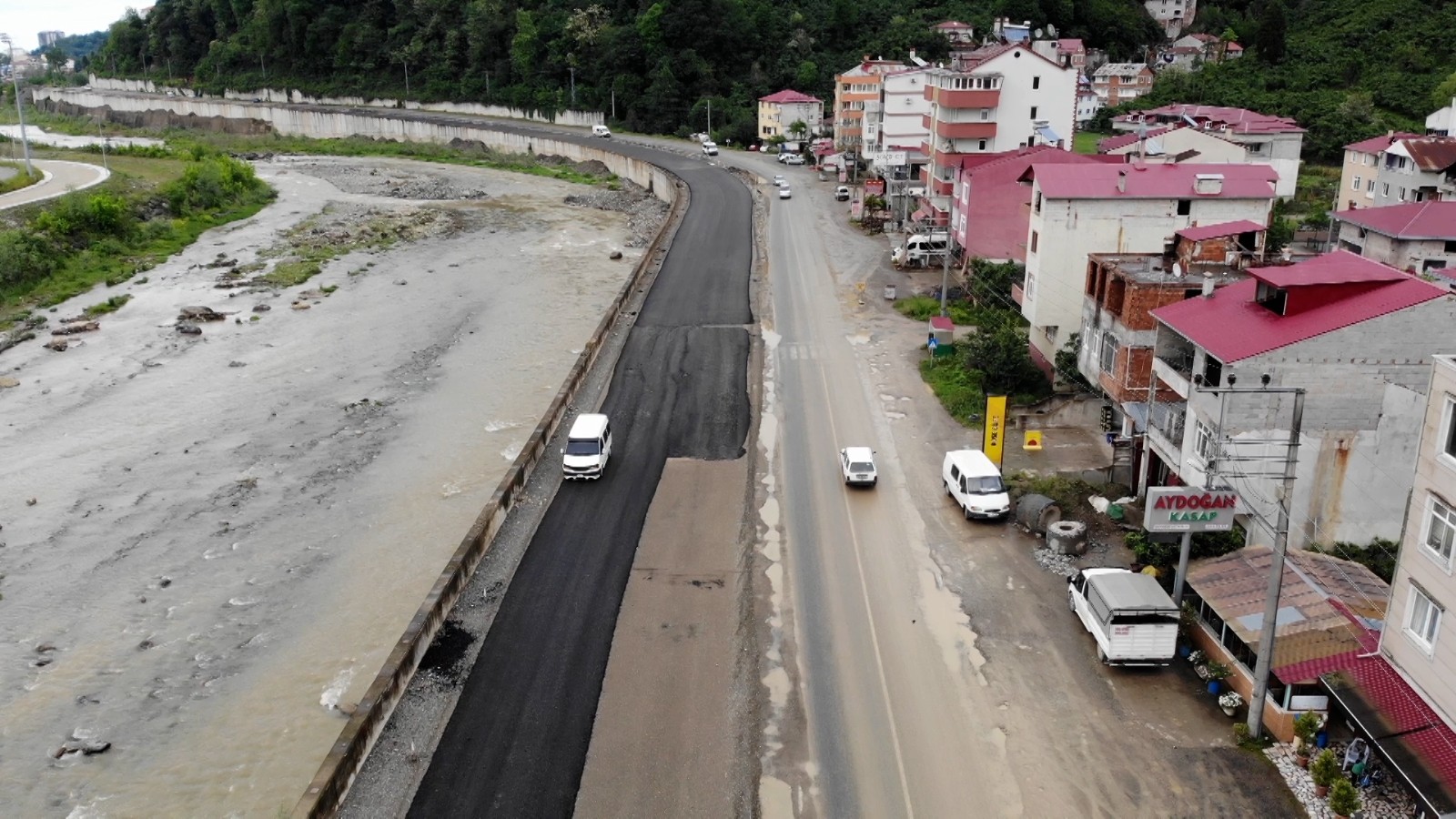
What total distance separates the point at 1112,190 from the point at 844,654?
2170 centimetres

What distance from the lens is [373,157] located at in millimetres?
114250

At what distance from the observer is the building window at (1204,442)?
21.2m

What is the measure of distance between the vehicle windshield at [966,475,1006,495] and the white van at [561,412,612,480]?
9.20 meters

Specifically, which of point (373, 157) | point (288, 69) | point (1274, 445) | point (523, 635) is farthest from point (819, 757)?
point (288, 69)

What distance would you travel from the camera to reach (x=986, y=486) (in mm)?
24719

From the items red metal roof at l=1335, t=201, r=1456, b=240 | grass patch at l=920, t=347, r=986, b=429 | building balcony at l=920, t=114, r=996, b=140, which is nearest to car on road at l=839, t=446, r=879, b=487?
grass patch at l=920, t=347, r=986, b=429

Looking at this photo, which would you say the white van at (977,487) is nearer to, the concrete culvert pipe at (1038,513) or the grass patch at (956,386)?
the concrete culvert pipe at (1038,513)

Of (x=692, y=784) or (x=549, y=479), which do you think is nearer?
(x=692, y=784)

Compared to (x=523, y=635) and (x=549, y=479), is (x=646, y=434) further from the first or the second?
(x=523, y=635)

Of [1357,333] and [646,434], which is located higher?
[1357,333]

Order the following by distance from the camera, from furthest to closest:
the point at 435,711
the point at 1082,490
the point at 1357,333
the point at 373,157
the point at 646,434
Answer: the point at 373,157 → the point at 646,434 → the point at 1082,490 → the point at 1357,333 → the point at 435,711

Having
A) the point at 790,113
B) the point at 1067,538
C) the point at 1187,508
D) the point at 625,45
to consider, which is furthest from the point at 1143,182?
the point at 625,45

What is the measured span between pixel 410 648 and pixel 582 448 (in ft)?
30.7

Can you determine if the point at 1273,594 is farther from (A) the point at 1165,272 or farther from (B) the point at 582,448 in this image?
(B) the point at 582,448
